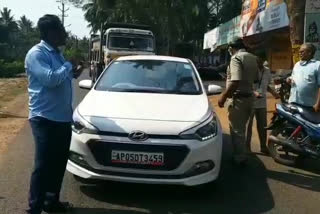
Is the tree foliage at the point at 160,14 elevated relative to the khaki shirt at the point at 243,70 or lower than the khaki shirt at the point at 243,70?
elevated

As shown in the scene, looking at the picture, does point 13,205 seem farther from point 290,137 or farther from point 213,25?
point 213,25

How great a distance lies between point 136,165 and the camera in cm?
554

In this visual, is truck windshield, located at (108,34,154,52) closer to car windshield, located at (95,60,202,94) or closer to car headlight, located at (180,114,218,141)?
car windshield, located at (95,60,202,94)

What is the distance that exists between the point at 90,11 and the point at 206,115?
181ft

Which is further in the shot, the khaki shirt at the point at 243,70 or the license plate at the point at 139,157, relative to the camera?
the khaki shirt at the point at 243,70

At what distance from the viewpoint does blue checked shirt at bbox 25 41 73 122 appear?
183 inches

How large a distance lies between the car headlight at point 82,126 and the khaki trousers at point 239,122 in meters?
2.46

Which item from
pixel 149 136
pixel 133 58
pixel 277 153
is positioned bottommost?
pixel 277 153

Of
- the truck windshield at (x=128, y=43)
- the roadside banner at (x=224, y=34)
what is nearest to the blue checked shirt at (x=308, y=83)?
the truck windshield at (x=128, y=43)

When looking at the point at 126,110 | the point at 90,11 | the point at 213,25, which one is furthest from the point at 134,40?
the point at 213,25

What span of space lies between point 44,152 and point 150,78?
278 centimetres

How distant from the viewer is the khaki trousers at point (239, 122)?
7.47 m

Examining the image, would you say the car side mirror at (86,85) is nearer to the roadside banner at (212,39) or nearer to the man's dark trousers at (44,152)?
the man's dark trousers at (44,152)

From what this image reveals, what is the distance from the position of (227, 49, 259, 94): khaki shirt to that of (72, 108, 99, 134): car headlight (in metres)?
2.36
